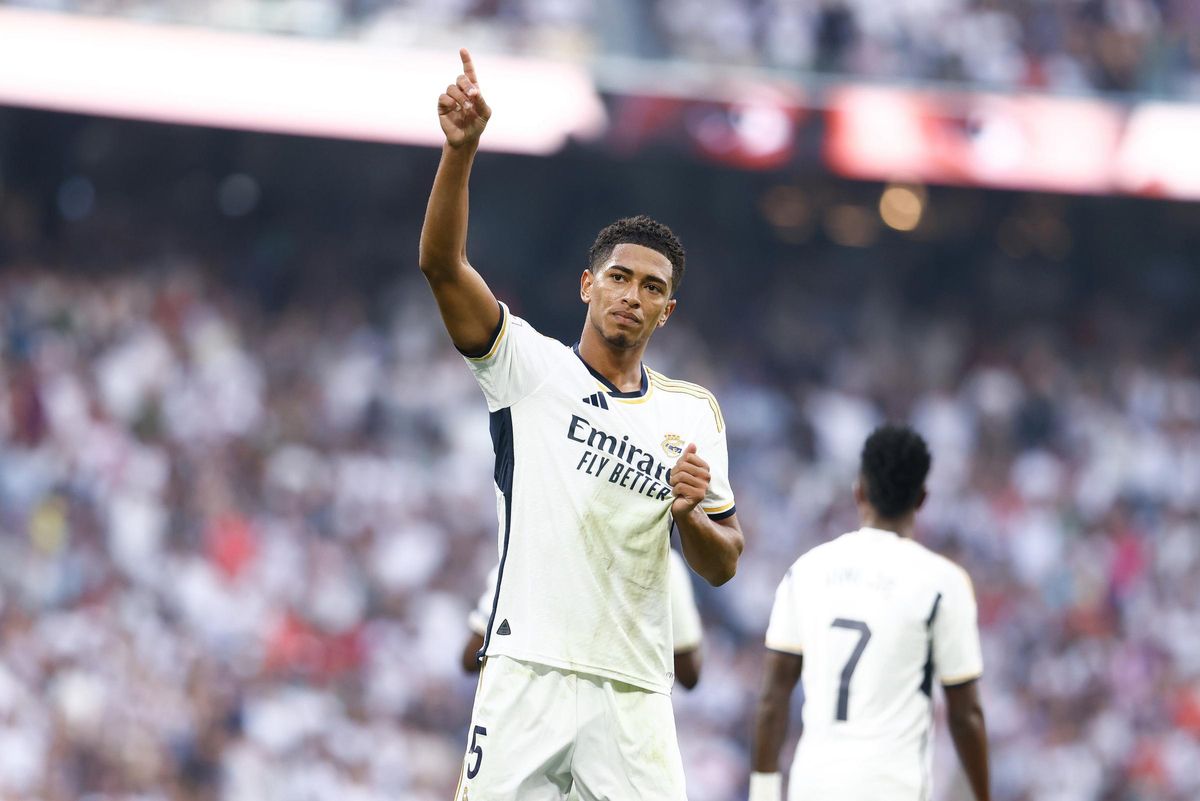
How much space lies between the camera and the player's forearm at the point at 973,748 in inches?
207

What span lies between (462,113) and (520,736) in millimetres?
1524

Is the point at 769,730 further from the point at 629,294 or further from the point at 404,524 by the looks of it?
the point at 404,524

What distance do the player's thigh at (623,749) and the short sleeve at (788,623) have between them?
138 centimetres

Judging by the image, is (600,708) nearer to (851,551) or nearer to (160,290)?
(851,551)

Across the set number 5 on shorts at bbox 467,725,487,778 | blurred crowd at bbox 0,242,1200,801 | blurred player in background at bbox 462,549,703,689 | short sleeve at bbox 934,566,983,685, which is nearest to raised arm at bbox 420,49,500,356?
number 5 on shorts at bbox 467,725,487,778

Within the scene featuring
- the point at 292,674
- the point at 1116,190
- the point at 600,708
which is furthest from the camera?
the point at 1116,190

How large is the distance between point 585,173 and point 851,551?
1301 centimetres

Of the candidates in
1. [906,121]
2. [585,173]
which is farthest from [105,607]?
[906,121]

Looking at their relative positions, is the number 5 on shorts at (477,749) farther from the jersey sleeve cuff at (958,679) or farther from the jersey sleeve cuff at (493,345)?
the jersey sleeve cuff at (958,679)

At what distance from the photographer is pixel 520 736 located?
3.86 metres

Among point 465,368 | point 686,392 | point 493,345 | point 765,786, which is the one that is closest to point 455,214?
point 493,345

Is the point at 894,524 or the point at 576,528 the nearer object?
the point at 576,528

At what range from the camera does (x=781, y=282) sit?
58.7 ft

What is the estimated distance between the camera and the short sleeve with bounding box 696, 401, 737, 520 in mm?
4238
